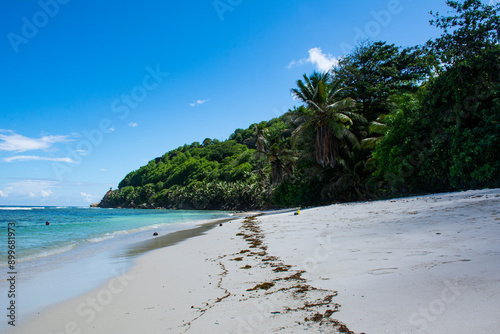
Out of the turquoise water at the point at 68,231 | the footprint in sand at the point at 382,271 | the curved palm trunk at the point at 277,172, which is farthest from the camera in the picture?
the curved palm trunk at the point at 277,172

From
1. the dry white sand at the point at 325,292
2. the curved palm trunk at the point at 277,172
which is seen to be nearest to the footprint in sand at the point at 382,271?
the dry white sand at the point at 325,292

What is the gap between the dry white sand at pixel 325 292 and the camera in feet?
6.65

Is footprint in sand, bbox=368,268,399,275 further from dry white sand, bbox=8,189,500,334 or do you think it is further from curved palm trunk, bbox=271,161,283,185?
curved palm trunk, bbox=271,161,283,185

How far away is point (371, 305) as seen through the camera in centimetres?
226

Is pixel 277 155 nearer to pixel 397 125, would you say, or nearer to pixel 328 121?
pixel 328 121

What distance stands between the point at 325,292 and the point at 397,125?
15477 millimetres

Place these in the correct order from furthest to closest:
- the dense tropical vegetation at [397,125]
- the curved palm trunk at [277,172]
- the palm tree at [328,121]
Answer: the curved palm trunk at [277,172], the palm tree at [328,121], the dense tropical vegetation at [397,125]

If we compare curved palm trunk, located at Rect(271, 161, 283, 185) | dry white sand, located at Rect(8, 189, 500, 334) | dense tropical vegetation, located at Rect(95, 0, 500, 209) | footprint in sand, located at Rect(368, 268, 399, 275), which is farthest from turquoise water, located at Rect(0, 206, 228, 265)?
dense tropical vegetation, located at Rect(95, 0, 500, 209)

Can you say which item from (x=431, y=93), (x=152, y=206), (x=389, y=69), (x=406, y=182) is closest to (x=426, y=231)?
(x=431, y=93)

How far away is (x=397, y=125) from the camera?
51.6 feet

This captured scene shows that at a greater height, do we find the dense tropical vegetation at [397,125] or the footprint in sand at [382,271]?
the dense tropical vegetation at [397,125]

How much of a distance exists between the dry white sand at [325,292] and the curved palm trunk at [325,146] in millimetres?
15210

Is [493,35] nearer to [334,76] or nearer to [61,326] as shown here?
[334,76]

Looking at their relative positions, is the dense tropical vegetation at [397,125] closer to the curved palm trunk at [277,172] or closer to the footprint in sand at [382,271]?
the curved palm trunk at [277,172]
